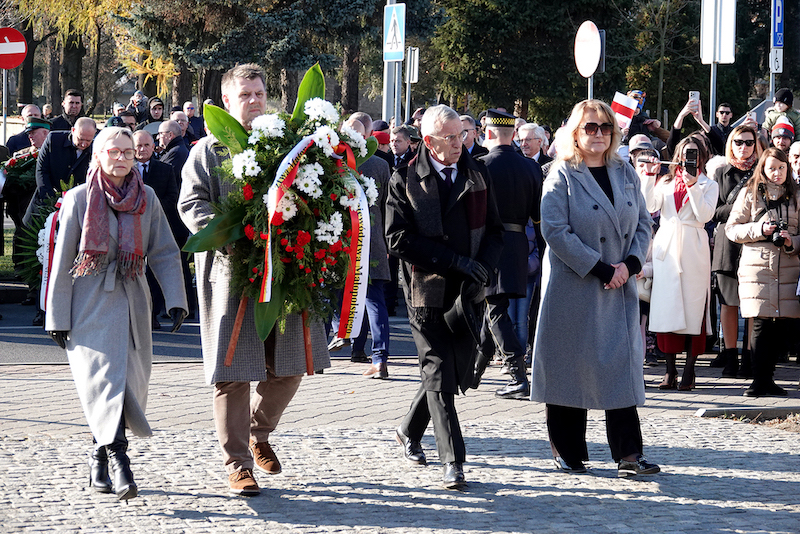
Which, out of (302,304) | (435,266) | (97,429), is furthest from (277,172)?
(97,429)

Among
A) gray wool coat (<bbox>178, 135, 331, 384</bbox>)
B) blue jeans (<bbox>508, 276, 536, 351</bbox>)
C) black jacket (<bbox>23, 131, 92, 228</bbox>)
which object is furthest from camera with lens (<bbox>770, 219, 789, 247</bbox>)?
black jacket (<bbox>23, 131, 92, 228</bbox>)

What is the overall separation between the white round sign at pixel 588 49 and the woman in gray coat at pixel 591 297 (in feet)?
20.4

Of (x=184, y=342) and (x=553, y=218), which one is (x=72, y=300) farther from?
(x=184, y=342)

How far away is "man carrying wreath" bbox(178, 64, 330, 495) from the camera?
5590mm

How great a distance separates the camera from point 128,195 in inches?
225

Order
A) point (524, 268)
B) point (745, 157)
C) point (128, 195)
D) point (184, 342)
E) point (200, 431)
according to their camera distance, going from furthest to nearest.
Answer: point (184, 342)
point (745, 157)
point (524, 268)
point (200, 431)
point (128, 195)

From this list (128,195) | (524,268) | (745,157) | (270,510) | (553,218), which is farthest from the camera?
(745,157)

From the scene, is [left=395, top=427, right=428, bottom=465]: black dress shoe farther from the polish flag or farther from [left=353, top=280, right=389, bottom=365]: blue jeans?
the polish flag

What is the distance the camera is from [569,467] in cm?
622

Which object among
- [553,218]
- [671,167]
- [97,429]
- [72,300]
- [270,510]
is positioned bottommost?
[270,510]

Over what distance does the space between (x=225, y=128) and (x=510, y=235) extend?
3.49m

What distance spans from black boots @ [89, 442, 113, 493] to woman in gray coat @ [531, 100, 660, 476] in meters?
2.38

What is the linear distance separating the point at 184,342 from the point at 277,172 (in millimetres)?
5793

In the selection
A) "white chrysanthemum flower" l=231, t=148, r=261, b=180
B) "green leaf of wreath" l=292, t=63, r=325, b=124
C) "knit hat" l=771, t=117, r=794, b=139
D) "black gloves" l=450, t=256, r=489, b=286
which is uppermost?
"knit hat" l=771, t=117, r=794, b=139
